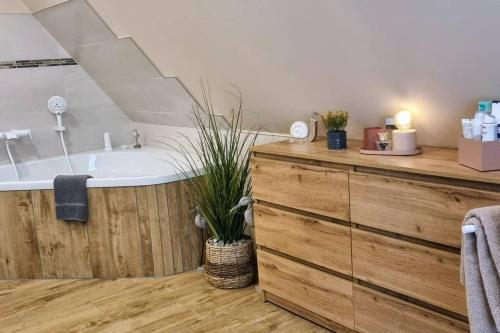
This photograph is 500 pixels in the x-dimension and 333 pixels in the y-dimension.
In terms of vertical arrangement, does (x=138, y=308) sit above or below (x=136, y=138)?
below

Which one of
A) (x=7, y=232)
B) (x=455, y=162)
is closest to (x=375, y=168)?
(x=455, y=162)

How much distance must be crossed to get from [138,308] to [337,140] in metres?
1.36

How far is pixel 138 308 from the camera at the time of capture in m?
2.93

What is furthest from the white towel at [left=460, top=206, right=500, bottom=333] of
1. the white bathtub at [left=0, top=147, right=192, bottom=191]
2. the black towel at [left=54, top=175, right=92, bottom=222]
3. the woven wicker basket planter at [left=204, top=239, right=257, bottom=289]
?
the white bathtub at [left=0, top=147, right=192, bottom=191]

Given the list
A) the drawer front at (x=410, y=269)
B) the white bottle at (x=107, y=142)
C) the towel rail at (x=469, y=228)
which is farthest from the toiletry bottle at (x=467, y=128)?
the white bottle at (x=107, y=142)

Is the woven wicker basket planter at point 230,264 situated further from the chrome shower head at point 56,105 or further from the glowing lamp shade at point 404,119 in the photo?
the chrome shower head at point 56,105

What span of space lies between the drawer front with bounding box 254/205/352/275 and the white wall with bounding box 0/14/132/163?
204 cm

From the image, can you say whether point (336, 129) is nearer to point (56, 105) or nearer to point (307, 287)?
point (307, 287)

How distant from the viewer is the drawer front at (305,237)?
239cm

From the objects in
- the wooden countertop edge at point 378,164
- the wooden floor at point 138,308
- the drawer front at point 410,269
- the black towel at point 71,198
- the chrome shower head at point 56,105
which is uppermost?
the chrome shower head at point 56,105

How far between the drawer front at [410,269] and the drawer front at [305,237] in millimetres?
72

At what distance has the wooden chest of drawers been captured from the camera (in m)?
1.99

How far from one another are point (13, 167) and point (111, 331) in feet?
5.83

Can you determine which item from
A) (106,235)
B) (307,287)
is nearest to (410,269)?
(307,287)
